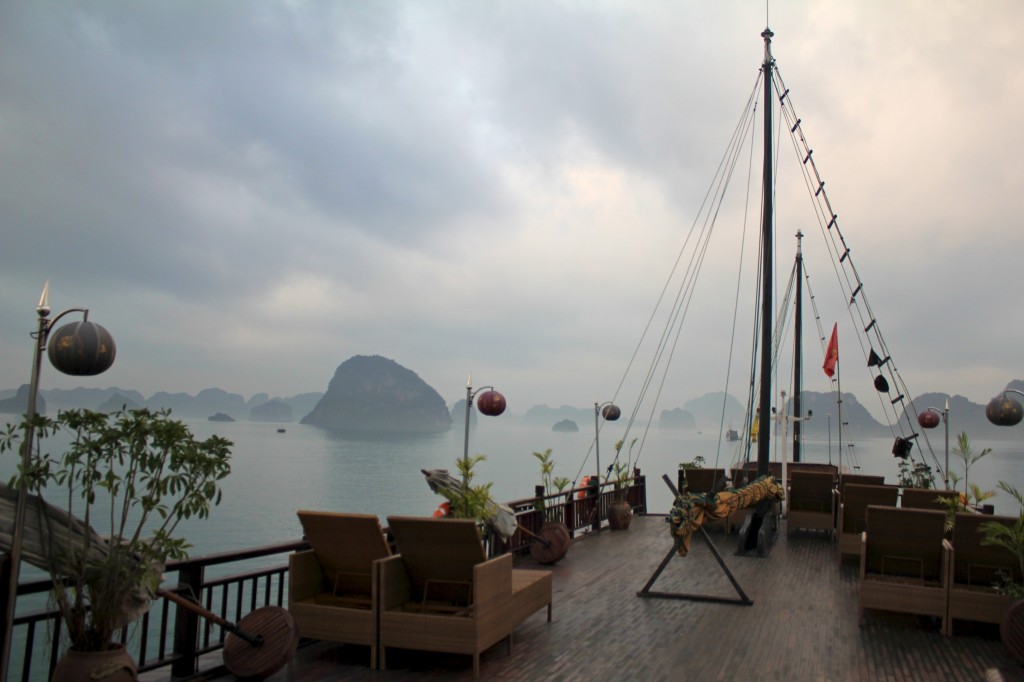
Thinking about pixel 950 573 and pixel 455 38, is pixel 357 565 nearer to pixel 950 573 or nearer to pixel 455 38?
pixel 950 573

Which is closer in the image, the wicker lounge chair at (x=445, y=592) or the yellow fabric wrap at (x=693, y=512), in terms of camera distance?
the wicker lounge chair at (x=445, y=592)

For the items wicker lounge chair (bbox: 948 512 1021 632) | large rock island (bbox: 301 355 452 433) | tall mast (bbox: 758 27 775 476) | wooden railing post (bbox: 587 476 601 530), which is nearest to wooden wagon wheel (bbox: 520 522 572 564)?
wooden railing post (bbox: 587 476 601 530)

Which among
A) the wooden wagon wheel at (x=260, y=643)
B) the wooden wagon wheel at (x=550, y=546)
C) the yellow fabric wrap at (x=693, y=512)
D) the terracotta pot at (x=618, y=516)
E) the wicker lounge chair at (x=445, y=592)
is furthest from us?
the terracotta pot at (x=618, y=516)

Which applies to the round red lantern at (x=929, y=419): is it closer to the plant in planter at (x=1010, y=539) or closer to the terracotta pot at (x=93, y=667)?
the plant in planter at (x=1010, y=539)

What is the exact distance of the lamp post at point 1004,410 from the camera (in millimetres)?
10117

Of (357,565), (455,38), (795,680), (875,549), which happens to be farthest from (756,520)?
(455,38)

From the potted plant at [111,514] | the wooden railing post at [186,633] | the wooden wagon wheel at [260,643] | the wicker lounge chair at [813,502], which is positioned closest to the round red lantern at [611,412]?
the wicker lounge chair at [813,502]

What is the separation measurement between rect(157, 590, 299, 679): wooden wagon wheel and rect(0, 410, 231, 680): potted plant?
722 mm

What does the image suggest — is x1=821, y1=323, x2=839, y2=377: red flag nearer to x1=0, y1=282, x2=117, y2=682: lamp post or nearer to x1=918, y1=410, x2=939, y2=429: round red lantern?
x1=918, y1=410, x2=939, y2=429: round red lantern

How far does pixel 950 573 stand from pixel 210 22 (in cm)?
1546

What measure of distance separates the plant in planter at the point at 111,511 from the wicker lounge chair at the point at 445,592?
1.50 metres

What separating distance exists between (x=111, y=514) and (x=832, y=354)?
2044 cm

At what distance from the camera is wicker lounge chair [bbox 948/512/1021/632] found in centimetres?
549

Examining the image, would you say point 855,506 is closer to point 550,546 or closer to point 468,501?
point 550,546
